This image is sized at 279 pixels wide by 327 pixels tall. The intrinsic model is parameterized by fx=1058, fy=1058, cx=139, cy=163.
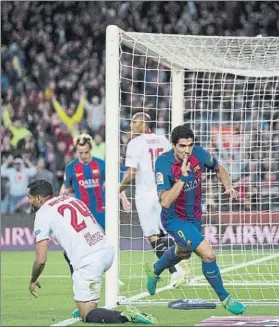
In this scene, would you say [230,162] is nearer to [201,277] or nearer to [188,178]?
[201,277]

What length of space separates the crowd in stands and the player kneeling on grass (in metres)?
11.6

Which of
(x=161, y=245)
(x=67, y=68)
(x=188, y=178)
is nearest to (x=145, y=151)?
(x=161, y=245)

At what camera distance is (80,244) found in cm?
891

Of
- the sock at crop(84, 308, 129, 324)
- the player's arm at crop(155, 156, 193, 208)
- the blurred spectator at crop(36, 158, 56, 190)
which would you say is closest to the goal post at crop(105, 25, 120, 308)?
the player's arm at crop(155, 156, 193, 208)

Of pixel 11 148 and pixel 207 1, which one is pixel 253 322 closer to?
pixel 11 148

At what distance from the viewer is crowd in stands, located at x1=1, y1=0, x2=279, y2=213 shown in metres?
21.9

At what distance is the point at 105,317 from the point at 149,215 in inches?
177

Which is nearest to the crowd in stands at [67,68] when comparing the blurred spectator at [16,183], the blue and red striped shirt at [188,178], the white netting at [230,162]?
the blurred spectator at [16,183]

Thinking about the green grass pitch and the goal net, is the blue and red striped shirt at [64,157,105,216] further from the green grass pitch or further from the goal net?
the green grass pitch

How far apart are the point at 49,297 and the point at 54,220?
3.17 metres

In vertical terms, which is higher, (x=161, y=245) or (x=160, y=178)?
(x=160, y=178)

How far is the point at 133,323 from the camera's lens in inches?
347

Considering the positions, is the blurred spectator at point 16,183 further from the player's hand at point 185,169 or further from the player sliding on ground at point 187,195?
the player's hand at point 185,169

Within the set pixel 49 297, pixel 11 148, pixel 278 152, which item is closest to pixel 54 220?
pixel 49 297
